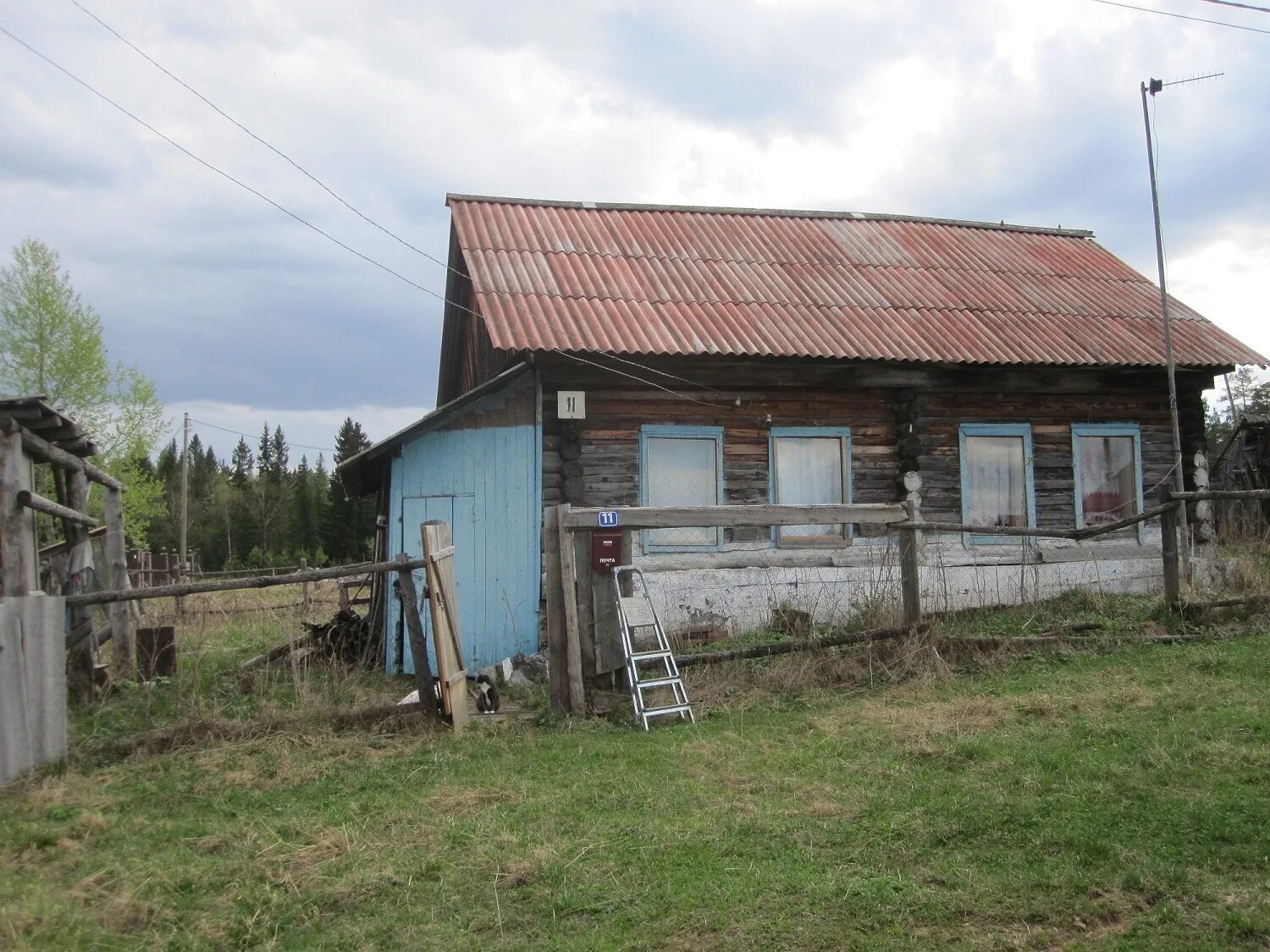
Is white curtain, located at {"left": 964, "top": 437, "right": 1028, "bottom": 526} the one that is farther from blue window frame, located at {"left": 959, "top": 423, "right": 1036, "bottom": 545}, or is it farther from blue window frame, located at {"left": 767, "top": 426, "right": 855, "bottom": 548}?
blue window frame, located at {"left": 767, "top": 426, "right": 855, "bottom": 548}

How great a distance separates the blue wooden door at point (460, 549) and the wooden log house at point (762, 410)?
27 mm

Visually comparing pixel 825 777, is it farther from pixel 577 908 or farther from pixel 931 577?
pixel 931 577

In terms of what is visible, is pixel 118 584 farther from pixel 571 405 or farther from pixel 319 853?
pixel 319 853

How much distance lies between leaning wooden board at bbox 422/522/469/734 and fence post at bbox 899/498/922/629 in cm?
392

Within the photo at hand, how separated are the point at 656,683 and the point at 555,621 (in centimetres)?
91

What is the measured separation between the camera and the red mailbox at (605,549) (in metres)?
8.03

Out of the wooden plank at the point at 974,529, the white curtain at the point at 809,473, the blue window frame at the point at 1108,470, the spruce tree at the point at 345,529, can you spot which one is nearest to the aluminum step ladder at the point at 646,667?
the wooden plank at the point at 974,529

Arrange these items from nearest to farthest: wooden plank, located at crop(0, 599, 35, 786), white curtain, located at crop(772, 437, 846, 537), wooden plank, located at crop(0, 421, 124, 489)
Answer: wooden plank, located at crop(0, 599, 35, 786)
wooden plank, located at crop(0, 421, 124, 489)
white curtain, located at crop(772, 437, 846, 537)

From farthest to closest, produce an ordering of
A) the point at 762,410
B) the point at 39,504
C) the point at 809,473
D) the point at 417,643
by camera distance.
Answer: the point at 809,473
the point at 762,410
the point at 39,504
the point at 417,643

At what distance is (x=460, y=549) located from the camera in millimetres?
11391

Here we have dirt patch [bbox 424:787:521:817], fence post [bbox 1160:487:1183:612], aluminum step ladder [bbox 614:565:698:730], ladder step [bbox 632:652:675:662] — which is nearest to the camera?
dirt patch [bbox 424:787:521:817]

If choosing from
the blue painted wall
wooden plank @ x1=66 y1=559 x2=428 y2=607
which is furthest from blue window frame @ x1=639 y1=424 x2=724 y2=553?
wooden plank @ x1=66 y1=559 x2=428 y2=607

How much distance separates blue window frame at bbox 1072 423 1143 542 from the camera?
14047 millimetres

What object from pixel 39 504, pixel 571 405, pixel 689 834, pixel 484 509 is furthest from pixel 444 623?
pixel 571 405
